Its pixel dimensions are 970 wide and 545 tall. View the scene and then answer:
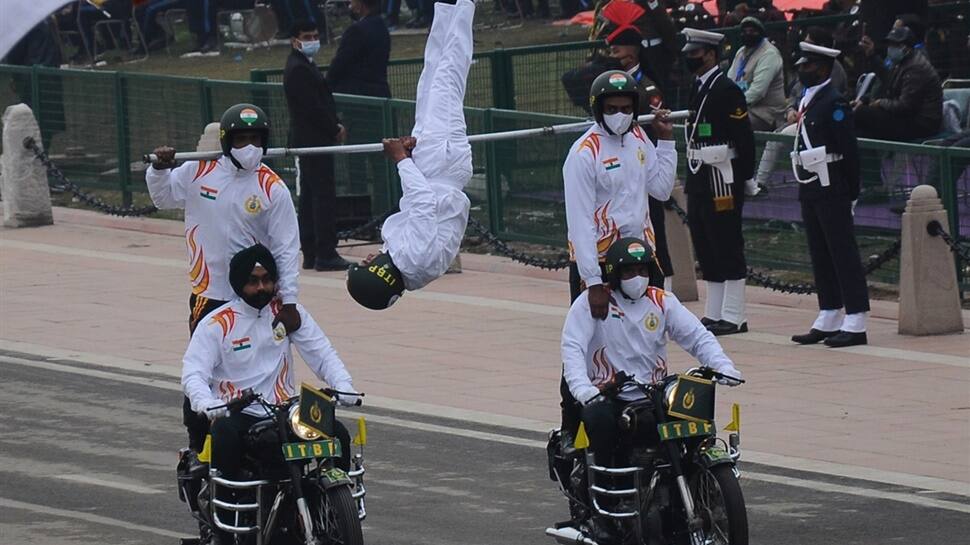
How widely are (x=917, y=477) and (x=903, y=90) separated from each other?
730 cm

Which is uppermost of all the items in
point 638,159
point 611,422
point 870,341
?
point 638,159

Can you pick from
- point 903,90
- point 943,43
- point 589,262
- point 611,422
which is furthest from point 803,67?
point 943,43

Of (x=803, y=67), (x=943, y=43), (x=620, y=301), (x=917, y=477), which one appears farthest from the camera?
(x=943, y=43)

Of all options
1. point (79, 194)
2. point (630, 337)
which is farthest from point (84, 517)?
point (79, 194)

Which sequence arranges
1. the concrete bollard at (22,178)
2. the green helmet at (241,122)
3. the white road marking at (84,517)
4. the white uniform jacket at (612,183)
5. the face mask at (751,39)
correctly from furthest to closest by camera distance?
the concrete bollard at (22,178) < the face mask at (751,39) < the white uniform jacket at (612,183) < the white road marking at (84,517) < the green helmet at (241,122)

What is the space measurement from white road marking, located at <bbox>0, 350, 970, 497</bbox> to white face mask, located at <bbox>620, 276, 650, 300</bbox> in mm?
2255

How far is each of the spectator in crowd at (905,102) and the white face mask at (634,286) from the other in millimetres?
8486

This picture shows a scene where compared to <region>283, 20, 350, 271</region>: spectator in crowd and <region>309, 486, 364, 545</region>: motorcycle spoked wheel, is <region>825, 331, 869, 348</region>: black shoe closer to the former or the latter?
<region>283, 20, 350, 271</region>: spectator in crowd

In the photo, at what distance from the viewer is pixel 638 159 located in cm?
1165

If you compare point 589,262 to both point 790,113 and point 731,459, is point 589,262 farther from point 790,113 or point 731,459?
point 790,113

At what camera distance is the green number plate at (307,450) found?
8.90m

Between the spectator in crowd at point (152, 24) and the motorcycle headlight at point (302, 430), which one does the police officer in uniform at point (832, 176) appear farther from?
the spectator in crowd at point (152, 24)

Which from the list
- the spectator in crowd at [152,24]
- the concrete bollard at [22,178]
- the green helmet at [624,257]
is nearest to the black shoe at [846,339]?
the green helmet at [624,257]

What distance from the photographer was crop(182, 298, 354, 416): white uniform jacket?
9438mm
